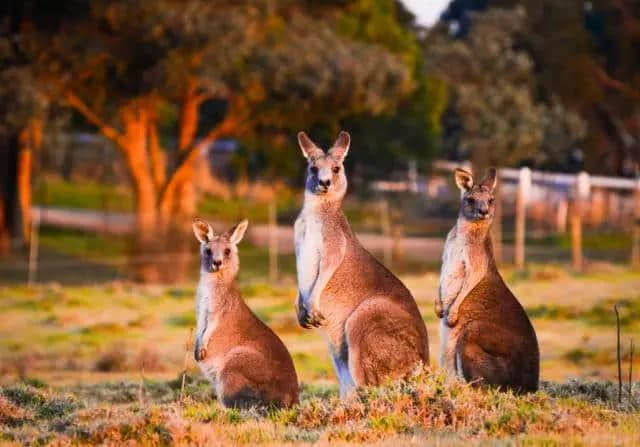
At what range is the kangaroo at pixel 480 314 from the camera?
392 inches

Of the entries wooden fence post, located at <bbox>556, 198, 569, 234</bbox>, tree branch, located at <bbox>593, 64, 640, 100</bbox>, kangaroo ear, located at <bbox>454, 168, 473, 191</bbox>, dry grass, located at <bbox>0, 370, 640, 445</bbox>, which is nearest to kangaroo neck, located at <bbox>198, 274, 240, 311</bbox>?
dry grass, located at <bbox>0, 370, 640, 445</bbox>

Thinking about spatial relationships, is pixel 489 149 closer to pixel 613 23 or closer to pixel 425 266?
pixel 613 23

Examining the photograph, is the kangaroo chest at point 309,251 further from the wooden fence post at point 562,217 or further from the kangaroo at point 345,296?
the wooden fence post at point 562,217

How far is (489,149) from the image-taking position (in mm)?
59312

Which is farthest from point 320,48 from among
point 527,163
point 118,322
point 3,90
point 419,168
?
point 527,163

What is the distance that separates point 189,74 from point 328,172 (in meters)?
27.3

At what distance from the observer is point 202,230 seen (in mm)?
10273

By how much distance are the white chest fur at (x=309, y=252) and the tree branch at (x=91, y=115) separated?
2780cm

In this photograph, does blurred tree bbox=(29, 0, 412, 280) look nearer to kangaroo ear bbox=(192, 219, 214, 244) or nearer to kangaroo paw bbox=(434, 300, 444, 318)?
kangaroo ear bbox=(192, 219, 214, 244)

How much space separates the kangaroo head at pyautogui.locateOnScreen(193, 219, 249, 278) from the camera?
33.3 ft

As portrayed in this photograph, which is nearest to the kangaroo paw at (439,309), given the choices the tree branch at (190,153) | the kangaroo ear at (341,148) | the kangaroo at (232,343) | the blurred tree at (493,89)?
the kangaroo at (232,343)

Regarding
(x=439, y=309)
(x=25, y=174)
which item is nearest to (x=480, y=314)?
(x=439, y=309)

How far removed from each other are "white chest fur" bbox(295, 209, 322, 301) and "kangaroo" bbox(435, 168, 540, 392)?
952 millimetres

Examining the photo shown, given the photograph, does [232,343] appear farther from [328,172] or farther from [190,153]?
[190,153]
